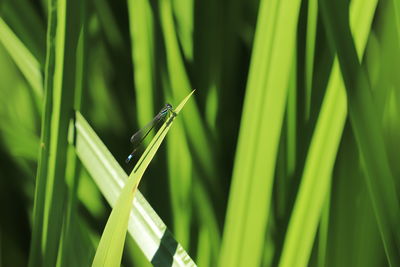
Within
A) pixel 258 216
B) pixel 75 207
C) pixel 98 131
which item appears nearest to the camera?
pixel 258 216

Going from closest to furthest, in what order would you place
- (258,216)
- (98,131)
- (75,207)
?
1. (258,216)
2. (75,207)
3. (98,131)

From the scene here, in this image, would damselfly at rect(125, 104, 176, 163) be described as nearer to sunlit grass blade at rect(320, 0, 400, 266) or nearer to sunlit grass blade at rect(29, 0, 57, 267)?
sunlit grass blade at rect(29, 0, 57, 267)

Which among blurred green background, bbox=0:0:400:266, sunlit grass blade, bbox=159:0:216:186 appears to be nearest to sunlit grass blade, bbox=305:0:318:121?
blurred green background, bbox=0:0:400:266

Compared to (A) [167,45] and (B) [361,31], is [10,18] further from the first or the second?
(B) [361,31]

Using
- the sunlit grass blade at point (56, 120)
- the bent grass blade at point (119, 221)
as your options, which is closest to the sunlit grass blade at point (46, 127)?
the sunlit grass blade at point (56, 120)

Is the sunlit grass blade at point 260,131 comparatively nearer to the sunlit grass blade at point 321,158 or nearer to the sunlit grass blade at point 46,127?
the sunlit grass blade at point 321,158

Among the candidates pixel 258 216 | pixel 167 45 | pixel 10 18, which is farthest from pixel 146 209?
pixel 10 18

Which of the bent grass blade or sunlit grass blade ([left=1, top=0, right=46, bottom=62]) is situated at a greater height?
sunlit grass blade ([left=1, top=0, right=46, bottom=62])

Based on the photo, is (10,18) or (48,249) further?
(10,18)
